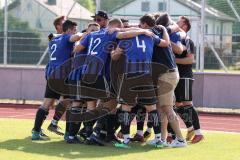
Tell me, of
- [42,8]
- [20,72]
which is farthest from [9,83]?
[42,8]

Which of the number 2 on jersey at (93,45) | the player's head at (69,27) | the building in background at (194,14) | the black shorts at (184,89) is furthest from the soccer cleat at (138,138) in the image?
the building in background at (194,14)

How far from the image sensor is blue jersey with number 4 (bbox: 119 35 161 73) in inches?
394

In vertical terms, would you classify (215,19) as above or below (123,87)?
above

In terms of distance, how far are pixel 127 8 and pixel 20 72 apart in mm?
4004

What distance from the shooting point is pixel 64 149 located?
388 inches

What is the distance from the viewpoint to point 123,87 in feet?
34.1

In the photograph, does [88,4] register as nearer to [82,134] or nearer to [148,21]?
[82,134]

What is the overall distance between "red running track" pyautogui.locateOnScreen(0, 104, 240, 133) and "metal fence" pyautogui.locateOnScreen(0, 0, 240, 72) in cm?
188

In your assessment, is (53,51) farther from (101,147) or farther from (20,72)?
(20,72)

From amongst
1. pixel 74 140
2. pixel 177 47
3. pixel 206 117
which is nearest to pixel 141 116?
pixel 74 140

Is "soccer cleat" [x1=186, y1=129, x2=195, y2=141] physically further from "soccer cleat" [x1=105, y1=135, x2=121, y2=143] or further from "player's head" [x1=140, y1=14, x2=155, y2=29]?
"player's head" [x1=140, y1=14, x2=155, y2=29]

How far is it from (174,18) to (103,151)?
33.9 ft

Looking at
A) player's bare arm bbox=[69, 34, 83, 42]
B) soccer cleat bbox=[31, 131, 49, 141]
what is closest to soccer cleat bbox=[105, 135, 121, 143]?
soccer cleat bbox=[31, 131, 49, 141]

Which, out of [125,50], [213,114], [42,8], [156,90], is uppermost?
[42,8]
